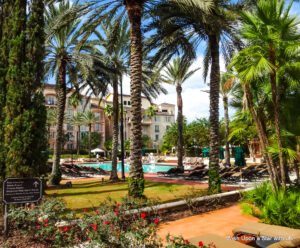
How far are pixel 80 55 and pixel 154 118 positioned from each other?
190ft

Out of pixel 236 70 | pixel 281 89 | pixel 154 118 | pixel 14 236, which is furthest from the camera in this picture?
pixel 154 118

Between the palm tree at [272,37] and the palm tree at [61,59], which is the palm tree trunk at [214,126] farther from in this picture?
the palm tree at [61,59]

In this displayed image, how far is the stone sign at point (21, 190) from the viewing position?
5141 mm

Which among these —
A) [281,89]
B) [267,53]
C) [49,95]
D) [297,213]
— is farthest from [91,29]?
[49,95]

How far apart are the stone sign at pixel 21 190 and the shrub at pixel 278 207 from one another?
561 cm

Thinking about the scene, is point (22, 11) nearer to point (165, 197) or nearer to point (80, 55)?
point (80, 55)

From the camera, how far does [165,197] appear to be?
9.22 m

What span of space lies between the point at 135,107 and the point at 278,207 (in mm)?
5043

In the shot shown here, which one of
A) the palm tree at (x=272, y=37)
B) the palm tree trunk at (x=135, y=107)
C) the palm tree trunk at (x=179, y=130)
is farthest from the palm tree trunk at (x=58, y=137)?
the palm tree at (x=272, y=37)

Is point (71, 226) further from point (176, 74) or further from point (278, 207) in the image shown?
point (176, 74)

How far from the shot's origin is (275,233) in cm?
457

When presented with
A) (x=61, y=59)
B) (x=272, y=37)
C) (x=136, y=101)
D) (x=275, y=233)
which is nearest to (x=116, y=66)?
(x=61, y=59)

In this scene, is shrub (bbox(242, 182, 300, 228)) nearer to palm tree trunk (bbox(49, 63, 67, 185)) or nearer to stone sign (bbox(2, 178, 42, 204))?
stone sign (bbox(2, 178, 42, 204))

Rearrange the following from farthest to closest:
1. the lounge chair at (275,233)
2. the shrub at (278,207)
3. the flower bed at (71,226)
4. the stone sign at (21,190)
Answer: the shrub at (278,207) → the stone sign at (21,190) → the flower bed at (71,226) → the lounge chair at (275,233)
